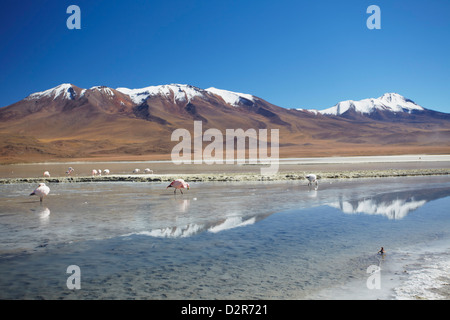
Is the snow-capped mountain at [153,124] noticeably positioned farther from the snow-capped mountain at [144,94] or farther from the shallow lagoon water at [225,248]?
the shallow lagoon water at [225,248]

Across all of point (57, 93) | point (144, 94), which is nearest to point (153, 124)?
point (144, 94)

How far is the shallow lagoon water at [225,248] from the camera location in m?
5.20

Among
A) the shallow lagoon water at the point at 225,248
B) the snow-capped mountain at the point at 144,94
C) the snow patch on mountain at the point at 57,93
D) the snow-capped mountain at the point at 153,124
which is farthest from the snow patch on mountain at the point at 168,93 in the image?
the shallow lagoon water at the point at 225,248

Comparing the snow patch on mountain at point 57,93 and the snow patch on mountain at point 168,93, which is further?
the snow patch on mountain at point 168,93

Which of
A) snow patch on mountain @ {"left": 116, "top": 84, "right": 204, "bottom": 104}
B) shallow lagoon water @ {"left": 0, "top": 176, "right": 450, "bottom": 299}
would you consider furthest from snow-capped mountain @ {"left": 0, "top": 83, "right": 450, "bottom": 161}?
shallow lagoon water @ {"left": 0, "top": 176, "right": 450, "bottom": 299}

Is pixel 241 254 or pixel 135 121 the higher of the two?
pixel 135 121

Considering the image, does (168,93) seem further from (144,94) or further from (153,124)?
(153,124)

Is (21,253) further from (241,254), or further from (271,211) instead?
(271,211)

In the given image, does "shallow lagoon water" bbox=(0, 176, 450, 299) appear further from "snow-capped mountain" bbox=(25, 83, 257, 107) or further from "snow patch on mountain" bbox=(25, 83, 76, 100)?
"snow patch on mountain" bbox=(25, 83, 76, 100)

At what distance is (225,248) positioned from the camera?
7273 mm

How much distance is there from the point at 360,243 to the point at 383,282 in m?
2.24
